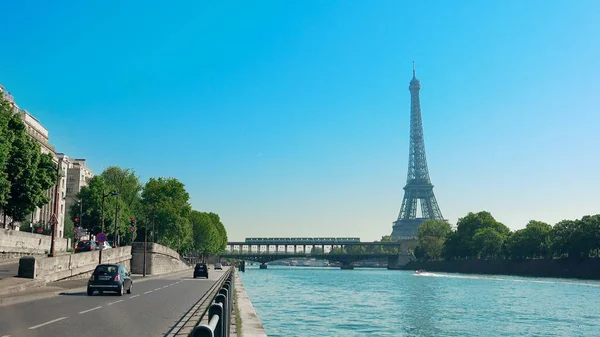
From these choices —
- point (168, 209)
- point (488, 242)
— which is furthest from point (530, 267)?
point (168, 209)

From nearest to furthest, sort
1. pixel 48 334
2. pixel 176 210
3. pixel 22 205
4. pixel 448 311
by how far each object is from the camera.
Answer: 1. pixel 48 334
2. pixel 448 311
3. pixel 22 205
4. pixel 176 210

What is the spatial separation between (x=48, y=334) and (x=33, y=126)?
10772cm

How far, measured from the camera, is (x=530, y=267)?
11506 cm

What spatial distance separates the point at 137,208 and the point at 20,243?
68.3 metres

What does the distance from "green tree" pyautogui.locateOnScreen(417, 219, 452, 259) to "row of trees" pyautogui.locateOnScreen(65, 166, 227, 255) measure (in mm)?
73528

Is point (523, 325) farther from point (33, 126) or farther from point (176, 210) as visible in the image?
point (33, 126)

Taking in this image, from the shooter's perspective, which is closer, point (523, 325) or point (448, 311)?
point (523, 325)

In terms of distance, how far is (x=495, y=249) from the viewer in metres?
134

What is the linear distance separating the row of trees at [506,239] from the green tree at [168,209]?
69123 millimetres

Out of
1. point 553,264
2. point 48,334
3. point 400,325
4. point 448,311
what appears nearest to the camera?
point 48,334

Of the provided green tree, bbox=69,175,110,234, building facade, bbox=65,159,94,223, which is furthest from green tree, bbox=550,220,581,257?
building facade, bbox=65,159,94,223

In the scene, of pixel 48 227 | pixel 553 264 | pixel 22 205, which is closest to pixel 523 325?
pixel 22 205

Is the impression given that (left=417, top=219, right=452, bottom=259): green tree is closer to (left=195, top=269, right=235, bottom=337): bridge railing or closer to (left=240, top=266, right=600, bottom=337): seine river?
(left=240, top=266, right=600, bottom=337): seine river

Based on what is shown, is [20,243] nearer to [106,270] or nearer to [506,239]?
[106,270]
